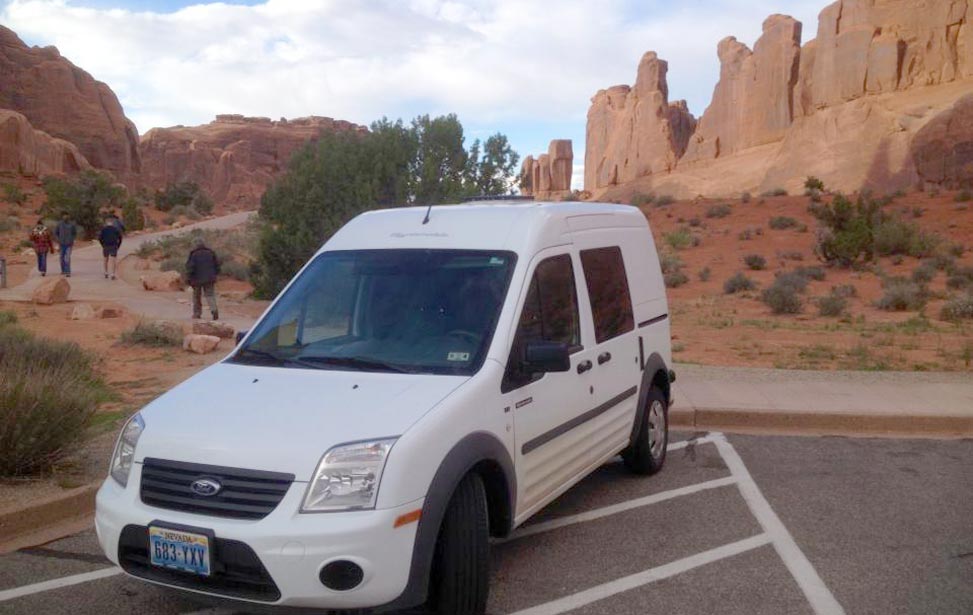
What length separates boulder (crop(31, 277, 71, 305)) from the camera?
18859mm

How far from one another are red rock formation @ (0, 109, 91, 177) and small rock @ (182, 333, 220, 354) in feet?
176

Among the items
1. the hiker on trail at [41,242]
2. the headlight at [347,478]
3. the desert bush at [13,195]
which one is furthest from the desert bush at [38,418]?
the desert bush at [13,195]

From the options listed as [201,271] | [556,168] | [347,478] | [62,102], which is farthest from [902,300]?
[556,168]

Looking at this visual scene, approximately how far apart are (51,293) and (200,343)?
7644mm

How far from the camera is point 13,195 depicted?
51.0 metres

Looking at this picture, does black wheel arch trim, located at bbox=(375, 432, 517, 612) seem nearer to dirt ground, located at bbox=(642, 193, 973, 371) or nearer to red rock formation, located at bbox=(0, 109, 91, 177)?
dirt ground, located at bbox=(642, 193, 973, 371)

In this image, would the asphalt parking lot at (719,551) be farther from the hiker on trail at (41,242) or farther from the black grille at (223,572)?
the hiker on trail at (41,242)

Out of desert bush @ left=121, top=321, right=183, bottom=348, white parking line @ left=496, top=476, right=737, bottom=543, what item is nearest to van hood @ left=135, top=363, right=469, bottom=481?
white parking line @ left=496, top=476, right=737, bottom=543

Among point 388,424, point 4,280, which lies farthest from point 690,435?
point 4,280

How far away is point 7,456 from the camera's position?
21.1 feet

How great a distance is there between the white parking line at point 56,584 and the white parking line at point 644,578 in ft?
7.50

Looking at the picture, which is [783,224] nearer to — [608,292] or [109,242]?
[109,242]

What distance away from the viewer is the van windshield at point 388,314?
16.6 ft

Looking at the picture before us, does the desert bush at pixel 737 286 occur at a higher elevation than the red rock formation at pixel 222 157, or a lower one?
lower
